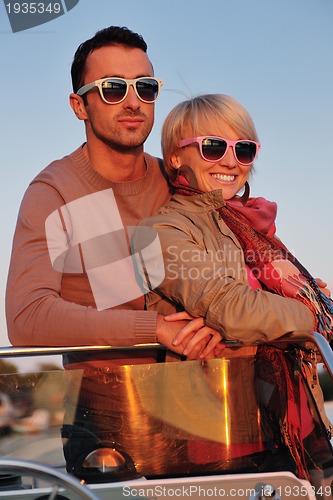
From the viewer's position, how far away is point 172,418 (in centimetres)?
260

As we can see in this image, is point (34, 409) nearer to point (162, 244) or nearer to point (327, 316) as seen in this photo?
point (162, 244)

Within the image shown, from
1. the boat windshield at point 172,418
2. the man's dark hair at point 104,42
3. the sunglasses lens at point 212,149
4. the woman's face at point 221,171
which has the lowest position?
the boat windshield at point 172,418

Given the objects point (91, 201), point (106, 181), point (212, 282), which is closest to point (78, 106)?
point (106, 181)

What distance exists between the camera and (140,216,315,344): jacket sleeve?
2645 mm

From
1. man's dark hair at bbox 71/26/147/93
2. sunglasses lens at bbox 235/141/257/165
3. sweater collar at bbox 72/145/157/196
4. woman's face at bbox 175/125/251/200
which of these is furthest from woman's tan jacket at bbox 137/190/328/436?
man's dark hair at bbox 71/26/147/93

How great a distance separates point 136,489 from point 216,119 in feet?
4.87

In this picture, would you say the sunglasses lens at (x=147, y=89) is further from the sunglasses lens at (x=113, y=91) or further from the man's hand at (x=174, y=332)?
the man's hand at (x=174, y=332)

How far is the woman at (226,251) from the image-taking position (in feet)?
8.78

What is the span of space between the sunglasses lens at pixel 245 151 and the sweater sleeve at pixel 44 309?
712 mm

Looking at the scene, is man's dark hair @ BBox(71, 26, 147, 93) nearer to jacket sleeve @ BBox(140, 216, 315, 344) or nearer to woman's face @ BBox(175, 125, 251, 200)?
woman's face @ BBox(175, 125, 251, 200)

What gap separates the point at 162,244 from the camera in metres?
2.91

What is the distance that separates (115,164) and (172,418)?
1379 mm

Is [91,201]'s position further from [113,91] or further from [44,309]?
[44,309]

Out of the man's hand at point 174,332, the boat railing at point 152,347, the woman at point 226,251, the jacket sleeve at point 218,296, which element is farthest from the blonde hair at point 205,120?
the boat railing at point 152,347
